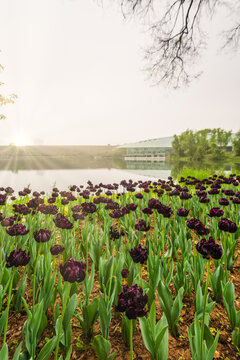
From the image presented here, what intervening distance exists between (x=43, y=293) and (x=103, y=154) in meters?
90.0

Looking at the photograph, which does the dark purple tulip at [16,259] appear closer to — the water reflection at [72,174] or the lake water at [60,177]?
the lake water at [60,177]

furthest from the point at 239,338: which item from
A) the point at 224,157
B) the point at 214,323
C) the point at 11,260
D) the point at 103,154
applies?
the point at 103,154

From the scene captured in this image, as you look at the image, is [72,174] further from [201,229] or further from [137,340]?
[137,340]

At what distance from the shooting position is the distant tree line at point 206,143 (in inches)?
1887

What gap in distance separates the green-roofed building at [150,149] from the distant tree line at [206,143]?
30.1ft

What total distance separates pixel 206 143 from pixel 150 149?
22009mm

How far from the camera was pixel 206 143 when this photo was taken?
50.4m

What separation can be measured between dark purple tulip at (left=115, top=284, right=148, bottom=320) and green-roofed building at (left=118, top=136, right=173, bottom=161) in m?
63.7

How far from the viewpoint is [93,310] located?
63.3 inches

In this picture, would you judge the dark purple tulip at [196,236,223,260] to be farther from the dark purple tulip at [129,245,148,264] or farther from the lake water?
the lake water

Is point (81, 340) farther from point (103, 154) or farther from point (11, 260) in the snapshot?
point (103, 154)

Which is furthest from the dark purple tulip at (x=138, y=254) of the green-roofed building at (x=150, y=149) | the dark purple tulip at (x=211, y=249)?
the green-roofed building at (x=150, y=149)

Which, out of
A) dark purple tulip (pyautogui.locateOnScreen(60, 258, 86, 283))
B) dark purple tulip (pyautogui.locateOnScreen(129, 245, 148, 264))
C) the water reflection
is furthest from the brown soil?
the water reflection

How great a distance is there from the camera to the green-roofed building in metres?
66.2
